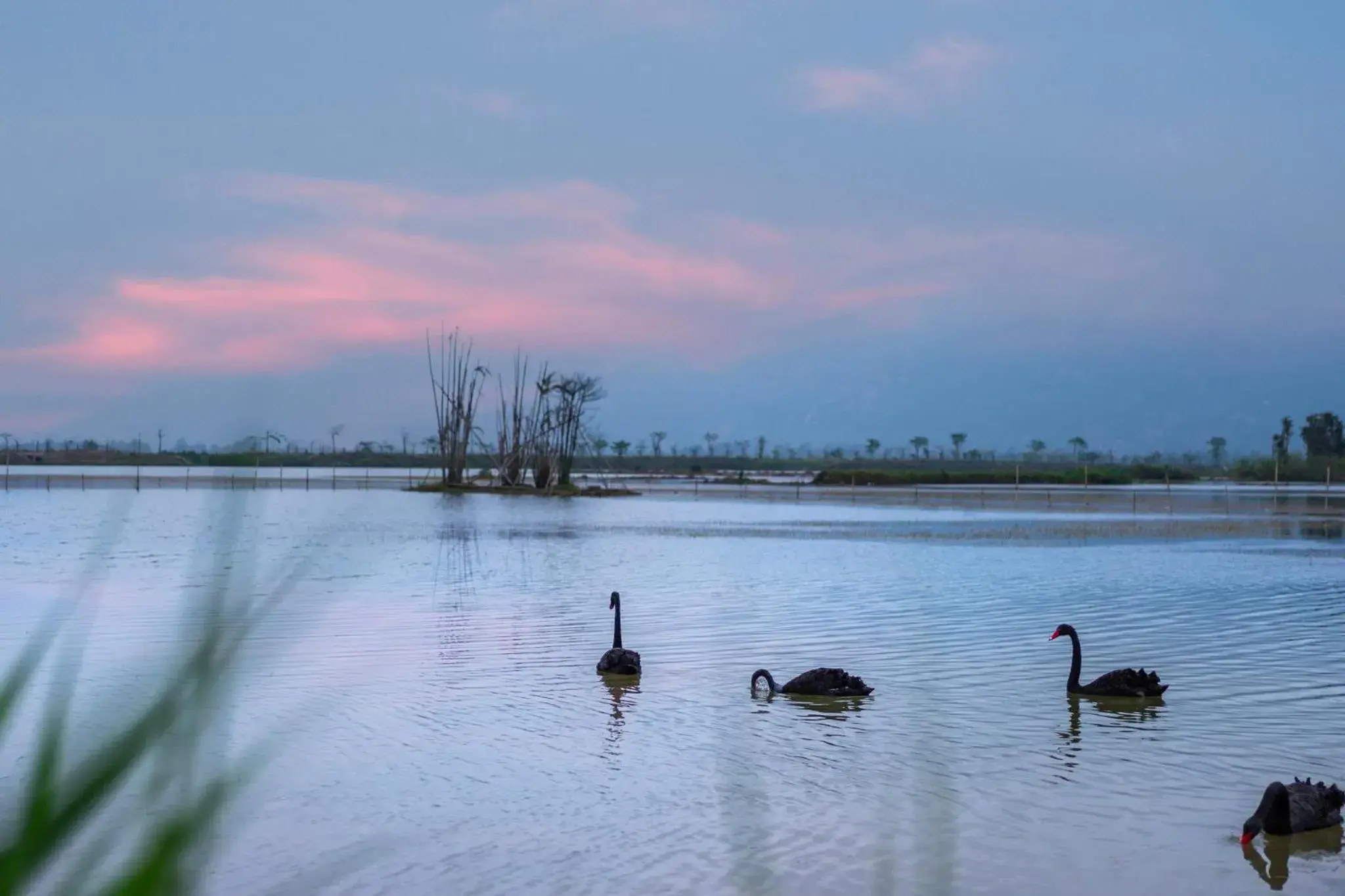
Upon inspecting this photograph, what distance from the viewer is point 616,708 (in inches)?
413

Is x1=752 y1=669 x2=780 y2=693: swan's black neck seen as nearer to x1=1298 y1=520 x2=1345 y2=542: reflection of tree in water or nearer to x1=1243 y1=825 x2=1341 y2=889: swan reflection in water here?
x1=1243 y1=825 x2=1341 y2=889: swan reflection in water

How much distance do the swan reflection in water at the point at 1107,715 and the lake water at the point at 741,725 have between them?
45 mm

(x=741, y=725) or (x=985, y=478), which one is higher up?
(x=985, y=478)

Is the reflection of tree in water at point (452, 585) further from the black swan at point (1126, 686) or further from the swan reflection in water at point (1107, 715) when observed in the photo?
the black swan at point (1126, 686)

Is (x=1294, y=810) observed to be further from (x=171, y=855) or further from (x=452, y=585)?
(x=452, y=585)

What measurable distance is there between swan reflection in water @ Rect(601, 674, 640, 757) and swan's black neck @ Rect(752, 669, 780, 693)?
980 millimetres

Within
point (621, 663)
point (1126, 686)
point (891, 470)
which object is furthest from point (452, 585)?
point (891, 470)

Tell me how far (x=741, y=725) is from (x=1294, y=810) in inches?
149

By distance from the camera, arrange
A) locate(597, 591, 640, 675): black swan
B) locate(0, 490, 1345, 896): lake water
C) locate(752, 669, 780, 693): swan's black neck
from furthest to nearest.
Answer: locate(597, 591, 640, 675): black swan → locate(752, 669, 780, 693): swan's black neck → locate(0, 490, 1345, 896): lake water

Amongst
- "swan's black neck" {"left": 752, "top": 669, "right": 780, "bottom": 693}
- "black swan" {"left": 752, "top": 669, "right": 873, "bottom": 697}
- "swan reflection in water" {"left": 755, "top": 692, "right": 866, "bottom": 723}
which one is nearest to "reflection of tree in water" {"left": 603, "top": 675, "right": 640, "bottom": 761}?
"swan's black neck" {"left": 752, "top": 669, "right": 780, "bottom": 693}

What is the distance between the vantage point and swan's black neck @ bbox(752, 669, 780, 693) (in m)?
10.9

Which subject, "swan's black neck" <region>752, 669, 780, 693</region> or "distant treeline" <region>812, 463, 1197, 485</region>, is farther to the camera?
"distant treeline" <region>812, 463, 1197, 485</region>

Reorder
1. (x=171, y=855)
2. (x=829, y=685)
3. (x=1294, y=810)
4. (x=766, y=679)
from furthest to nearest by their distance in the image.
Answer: (x=766, y=679) < (x=829, y=685) < (x=1294, y=810) < (x=171, y=855)

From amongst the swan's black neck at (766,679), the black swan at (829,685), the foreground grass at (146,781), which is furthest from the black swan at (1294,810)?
the foreground grass at (146,781)
